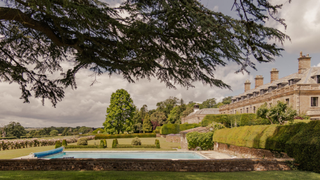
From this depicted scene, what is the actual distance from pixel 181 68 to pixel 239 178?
4129mm

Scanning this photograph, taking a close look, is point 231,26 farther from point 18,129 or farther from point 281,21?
point 18,129

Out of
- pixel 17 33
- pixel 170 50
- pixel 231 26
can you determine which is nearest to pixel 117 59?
pixel 170 50

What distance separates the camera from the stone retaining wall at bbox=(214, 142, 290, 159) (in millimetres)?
12449

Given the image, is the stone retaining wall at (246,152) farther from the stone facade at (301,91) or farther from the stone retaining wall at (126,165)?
the stone facade at (301,91)

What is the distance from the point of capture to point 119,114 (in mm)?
46562

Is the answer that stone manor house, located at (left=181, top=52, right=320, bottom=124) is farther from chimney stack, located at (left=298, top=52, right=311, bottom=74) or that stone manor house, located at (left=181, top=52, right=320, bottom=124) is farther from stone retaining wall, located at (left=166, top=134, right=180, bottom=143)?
stone retaining wall, located at (left=166, top=134, right=180, bottom=143)

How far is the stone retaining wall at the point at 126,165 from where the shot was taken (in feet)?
29.0

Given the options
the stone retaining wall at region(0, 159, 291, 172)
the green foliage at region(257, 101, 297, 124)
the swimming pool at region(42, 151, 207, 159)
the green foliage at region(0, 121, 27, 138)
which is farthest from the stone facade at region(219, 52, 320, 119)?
the green foliage at region(0, 121, 27, 138)

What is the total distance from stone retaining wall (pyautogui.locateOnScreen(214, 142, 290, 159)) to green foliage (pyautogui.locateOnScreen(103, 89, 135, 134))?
27.1 metres

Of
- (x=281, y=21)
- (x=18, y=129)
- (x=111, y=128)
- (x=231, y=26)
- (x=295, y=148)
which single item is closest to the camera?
(x=231, y=26)

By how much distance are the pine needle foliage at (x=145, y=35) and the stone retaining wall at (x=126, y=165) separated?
10.5ft

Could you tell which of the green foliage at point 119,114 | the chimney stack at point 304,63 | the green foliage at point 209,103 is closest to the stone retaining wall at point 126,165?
the chimney stack at point 304,63

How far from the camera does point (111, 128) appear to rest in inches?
1804

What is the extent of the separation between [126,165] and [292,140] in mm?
7214
